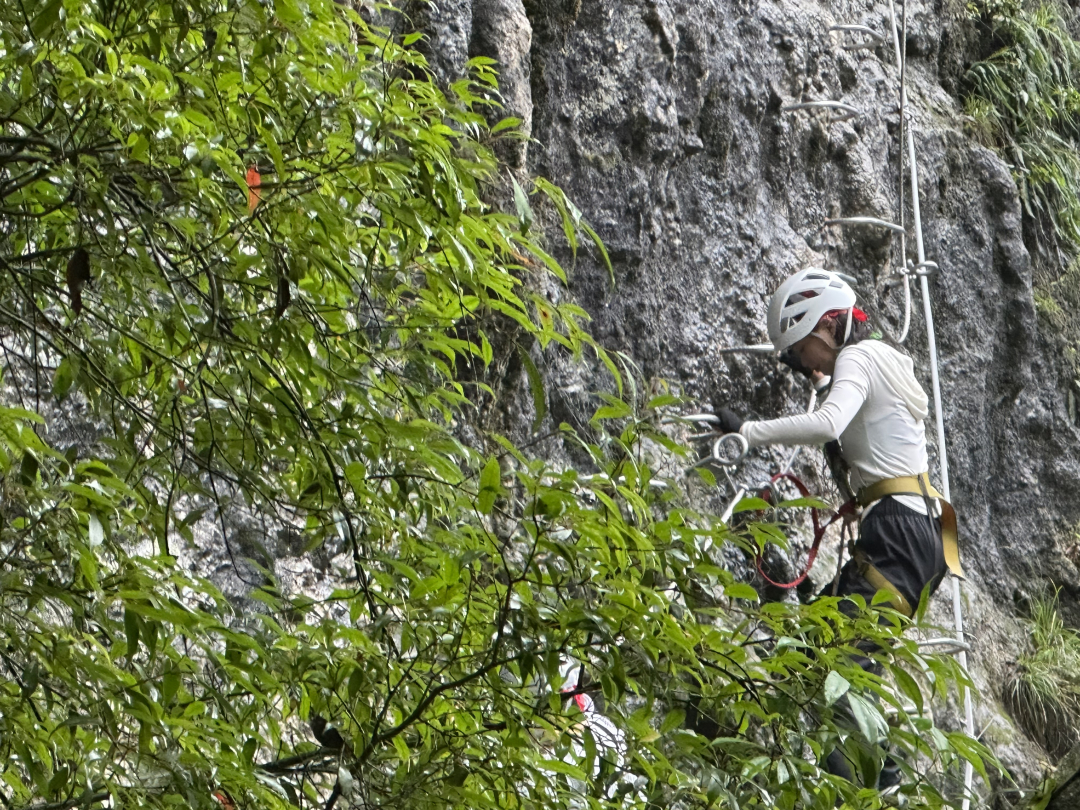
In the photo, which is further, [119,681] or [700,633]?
[700,633]

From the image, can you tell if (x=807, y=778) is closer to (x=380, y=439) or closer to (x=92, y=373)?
(x=380, y=439)

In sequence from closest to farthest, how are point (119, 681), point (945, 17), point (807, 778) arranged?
point (119, 681) < point (807, 778) < point (945, 17)

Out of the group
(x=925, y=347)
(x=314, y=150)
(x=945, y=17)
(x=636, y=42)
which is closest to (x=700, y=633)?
(x=314, y=150)

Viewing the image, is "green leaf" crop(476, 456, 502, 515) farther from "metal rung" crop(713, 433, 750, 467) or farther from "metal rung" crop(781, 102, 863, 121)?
"metal rung" crop(781, 102, 863, 121)

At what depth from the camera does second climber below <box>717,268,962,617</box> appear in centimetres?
407

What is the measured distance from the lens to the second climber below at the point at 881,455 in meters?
4.07

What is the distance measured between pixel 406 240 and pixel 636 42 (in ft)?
11.8

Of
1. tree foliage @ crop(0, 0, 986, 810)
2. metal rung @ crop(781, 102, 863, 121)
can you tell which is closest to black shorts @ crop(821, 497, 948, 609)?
metal rung @ crop(781, 102, 863, 121)

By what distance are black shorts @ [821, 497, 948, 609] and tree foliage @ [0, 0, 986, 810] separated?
2464 millimetres

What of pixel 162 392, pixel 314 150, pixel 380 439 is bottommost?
pixel 380 439

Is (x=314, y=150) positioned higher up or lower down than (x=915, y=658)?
higher up

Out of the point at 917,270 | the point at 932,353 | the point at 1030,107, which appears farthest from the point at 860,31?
the point at 932,353

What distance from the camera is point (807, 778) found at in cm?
161

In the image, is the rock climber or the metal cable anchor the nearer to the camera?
the rock climber
